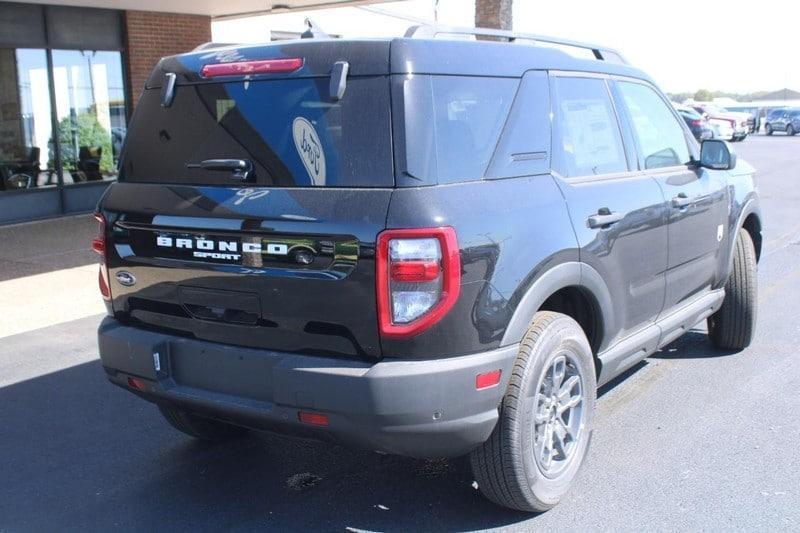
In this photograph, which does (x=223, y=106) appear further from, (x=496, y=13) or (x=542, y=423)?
(x=496, y=13)

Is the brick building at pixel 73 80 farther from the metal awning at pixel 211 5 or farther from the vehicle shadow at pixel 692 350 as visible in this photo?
the vehicle shadow at pixel 692 350

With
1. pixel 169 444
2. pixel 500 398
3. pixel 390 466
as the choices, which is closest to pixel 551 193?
pixel 500 398

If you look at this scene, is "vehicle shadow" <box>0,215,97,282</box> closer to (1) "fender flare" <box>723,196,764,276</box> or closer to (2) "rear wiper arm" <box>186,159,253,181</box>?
(2) "rear wiper arm" <box>186,159,253,181</box>

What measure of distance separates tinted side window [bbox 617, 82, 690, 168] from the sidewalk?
5233 mm

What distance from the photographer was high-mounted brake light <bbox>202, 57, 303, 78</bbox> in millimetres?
3434

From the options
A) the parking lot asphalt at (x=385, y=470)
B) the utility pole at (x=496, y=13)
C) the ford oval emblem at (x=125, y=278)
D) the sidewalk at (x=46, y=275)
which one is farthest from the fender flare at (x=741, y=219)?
the sidewalk at (x=46, y=275)

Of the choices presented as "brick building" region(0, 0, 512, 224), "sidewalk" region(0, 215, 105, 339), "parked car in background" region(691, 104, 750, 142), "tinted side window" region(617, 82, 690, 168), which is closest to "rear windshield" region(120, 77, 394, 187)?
"tinted side window" region(617, 82, 690, 168)

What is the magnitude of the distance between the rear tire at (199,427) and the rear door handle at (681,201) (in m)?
2.71

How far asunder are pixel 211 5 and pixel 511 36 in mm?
10478

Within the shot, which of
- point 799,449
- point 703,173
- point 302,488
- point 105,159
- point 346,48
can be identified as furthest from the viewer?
point 105,159

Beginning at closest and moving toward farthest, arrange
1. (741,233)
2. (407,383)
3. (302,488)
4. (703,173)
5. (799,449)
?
(407,383), (302,488), (799,449), (703,173), (741,233)

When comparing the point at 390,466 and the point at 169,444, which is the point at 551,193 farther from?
the point at 169,444

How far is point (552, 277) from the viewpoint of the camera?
358 cm

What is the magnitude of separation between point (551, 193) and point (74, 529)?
2.61 m
